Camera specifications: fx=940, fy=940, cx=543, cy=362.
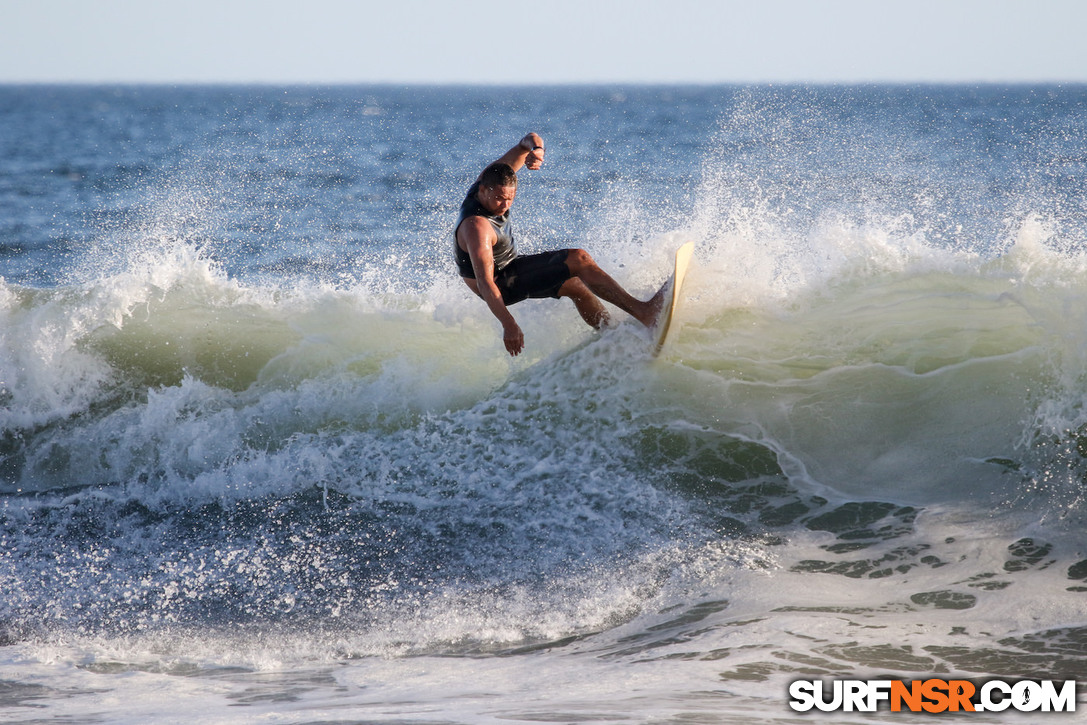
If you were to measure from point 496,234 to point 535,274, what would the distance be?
37 centimetres

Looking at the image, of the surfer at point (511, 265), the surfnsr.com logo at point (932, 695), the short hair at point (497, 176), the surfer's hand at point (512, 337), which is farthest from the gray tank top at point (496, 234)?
the surfnsr.com logo at point (932, 695)

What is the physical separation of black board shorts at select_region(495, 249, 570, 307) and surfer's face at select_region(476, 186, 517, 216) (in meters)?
0.37

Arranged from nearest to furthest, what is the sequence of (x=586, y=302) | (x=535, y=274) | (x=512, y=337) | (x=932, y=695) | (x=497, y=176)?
(x=932, y=695) < (x=512, y=337) < (x=497, y=176) < (x=535, y=274) < (x=586, y=302)

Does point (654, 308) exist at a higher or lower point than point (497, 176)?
lower

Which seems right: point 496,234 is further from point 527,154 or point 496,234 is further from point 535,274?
point 527,154

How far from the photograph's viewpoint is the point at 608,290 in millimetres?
6102

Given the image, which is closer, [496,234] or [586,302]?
[496,234]

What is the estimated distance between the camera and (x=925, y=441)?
232 inches

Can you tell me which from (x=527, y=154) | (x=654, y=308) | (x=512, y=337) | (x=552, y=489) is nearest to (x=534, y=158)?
(x=527, y=154)

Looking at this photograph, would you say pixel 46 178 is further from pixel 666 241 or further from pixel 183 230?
pixel 666 241

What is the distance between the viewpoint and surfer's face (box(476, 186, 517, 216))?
577cm

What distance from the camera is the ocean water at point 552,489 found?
4035 millimetres

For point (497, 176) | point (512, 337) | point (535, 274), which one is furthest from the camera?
point (535, 274)

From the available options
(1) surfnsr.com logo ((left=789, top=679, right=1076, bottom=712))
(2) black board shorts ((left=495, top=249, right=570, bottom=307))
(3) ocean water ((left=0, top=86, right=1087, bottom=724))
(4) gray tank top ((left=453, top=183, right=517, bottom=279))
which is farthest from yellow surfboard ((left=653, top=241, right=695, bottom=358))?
(1) surfnsr.com logo ((left=789, top=679, right=1076, bottom=712))
